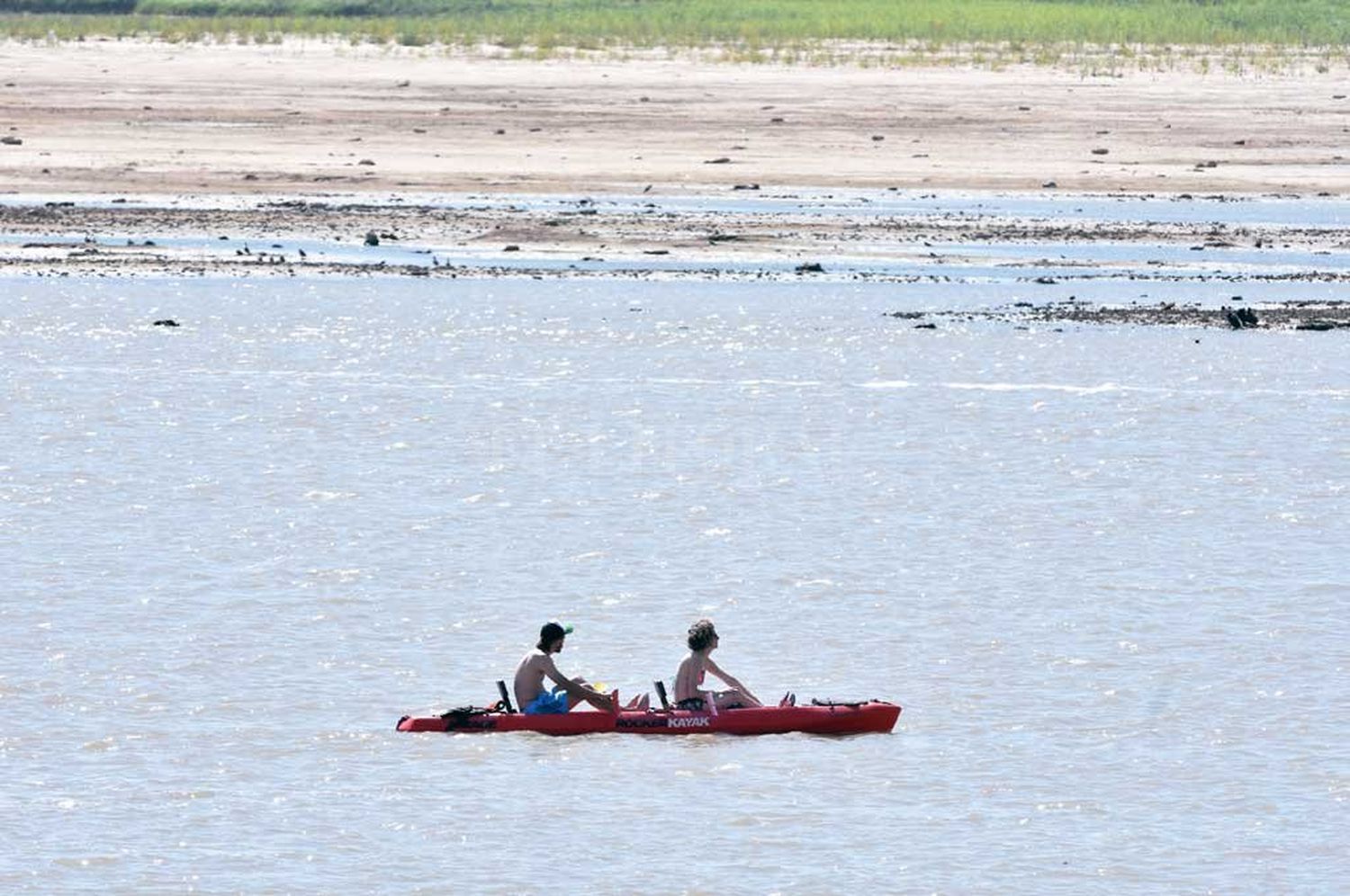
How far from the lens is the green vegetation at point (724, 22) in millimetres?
73188

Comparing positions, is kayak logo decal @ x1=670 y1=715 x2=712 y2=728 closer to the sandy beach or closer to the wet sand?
the wet sand

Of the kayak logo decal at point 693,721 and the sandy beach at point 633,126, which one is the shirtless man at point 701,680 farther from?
the sandy beach at point 633,126

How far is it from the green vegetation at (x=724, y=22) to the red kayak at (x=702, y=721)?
51.6m

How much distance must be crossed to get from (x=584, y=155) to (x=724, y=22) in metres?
23.1

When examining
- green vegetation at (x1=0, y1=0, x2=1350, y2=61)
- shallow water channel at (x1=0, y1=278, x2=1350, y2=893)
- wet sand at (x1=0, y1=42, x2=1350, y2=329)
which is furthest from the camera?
green vegetation at (x1=0, y1=0, x2=1350, y2=61)

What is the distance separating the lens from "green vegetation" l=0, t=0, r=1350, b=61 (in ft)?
240

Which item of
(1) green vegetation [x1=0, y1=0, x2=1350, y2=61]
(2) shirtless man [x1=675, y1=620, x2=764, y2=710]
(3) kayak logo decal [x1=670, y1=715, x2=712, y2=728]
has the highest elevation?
(1) green vegetation [x1=0, y1=0, x2=1350, y2=61]

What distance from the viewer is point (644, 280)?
145 ft

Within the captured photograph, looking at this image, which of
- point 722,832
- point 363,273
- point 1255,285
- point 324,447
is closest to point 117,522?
point 324,447

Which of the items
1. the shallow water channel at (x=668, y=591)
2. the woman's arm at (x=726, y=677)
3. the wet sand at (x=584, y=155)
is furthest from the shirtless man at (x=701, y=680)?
the wet sand at (x=584, y=155)

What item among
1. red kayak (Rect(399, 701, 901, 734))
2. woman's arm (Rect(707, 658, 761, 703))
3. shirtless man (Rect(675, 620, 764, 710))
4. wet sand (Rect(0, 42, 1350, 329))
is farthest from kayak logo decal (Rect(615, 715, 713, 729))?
wet sand (Rect(0, 42, 1350, 329))

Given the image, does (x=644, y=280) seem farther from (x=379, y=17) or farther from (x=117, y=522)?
(x=379, y=17)

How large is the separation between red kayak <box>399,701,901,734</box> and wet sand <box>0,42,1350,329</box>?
25.8 meters

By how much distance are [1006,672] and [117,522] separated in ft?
32.2
